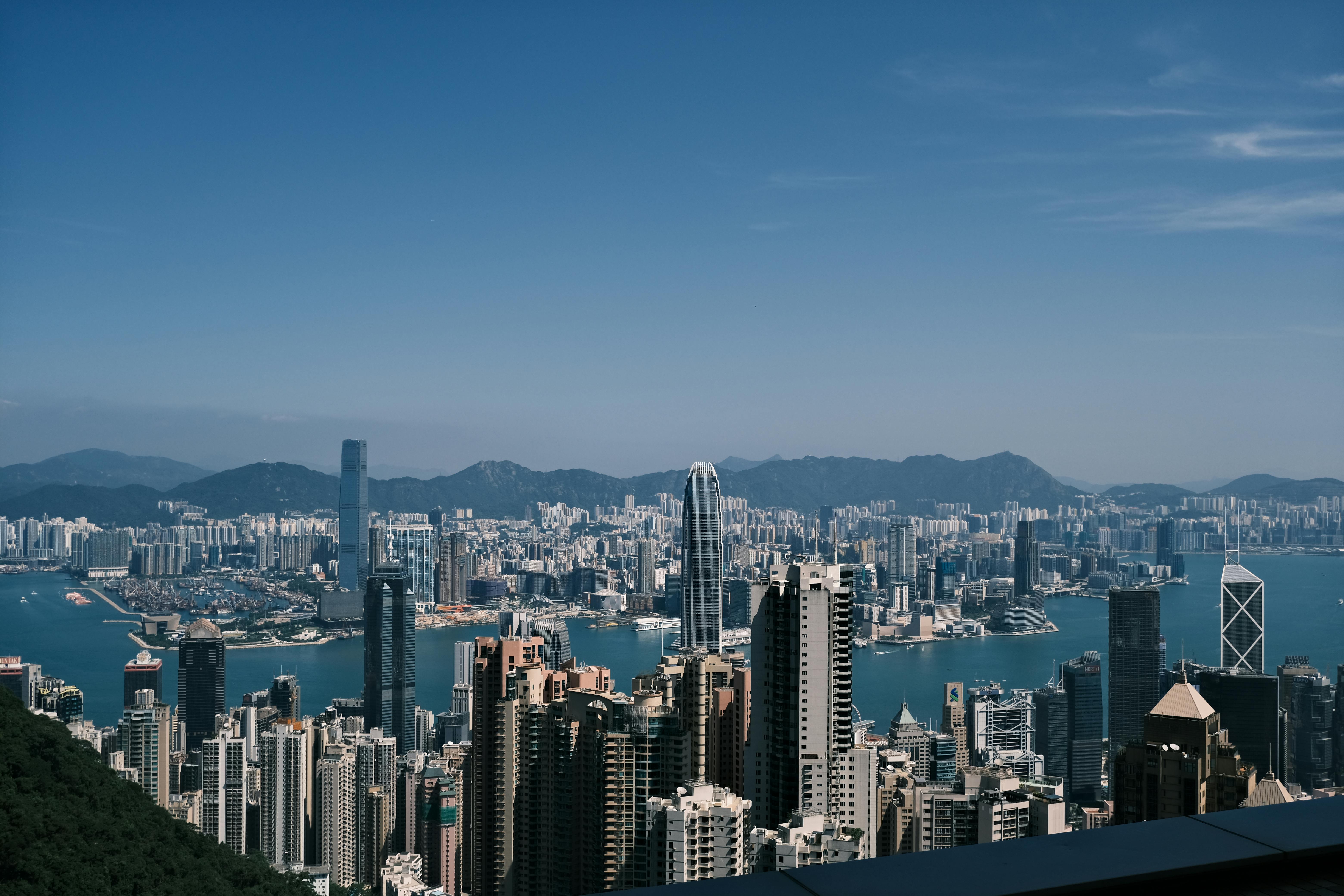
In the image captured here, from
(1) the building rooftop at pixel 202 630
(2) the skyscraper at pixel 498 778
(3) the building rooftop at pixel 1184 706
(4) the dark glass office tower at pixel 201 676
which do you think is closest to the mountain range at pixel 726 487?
(1) the building rooftop at pixel 202 630

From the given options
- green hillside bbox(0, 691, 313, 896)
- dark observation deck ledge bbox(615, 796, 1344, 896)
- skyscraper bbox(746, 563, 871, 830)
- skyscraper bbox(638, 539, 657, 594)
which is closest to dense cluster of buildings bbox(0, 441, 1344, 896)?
skyscraper bbox(746, 563, 871, 830)

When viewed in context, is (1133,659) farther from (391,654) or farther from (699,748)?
(391,654)

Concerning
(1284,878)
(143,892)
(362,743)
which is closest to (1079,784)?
(362,743)

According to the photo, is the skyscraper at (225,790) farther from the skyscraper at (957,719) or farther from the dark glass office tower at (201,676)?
the skyscraper at (957,719)

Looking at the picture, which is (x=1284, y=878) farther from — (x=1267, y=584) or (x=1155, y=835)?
(x=1267, y=584)

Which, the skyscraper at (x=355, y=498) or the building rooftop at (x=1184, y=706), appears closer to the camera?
the building rooftop at (x=1184, y=706)

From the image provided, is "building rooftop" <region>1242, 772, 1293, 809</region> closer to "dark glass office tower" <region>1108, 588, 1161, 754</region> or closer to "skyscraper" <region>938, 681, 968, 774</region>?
"skyscraper" <region>938, 681, 968, 774</region>
